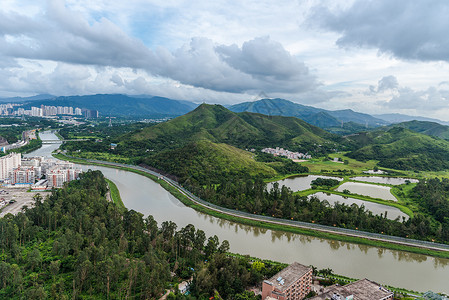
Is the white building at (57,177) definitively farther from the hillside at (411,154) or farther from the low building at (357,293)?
the hillside at (411,154)

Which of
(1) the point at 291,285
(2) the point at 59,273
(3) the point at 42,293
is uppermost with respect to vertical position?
(1) the point at 291,285

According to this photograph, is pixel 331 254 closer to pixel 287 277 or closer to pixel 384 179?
pixel 287 277

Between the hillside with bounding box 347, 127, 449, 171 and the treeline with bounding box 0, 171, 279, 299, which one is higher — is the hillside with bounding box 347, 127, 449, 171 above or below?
above

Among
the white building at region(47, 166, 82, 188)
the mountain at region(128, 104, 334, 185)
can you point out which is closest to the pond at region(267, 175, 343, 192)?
the mountain at region(128, 104, 334, 185)

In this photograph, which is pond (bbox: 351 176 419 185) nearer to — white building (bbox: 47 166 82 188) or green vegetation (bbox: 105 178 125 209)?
green vegetation (bbox: 105 178 125 209)

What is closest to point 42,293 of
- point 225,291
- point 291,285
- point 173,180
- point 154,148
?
point 225,291

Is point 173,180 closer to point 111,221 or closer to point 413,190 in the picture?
point 111,221
